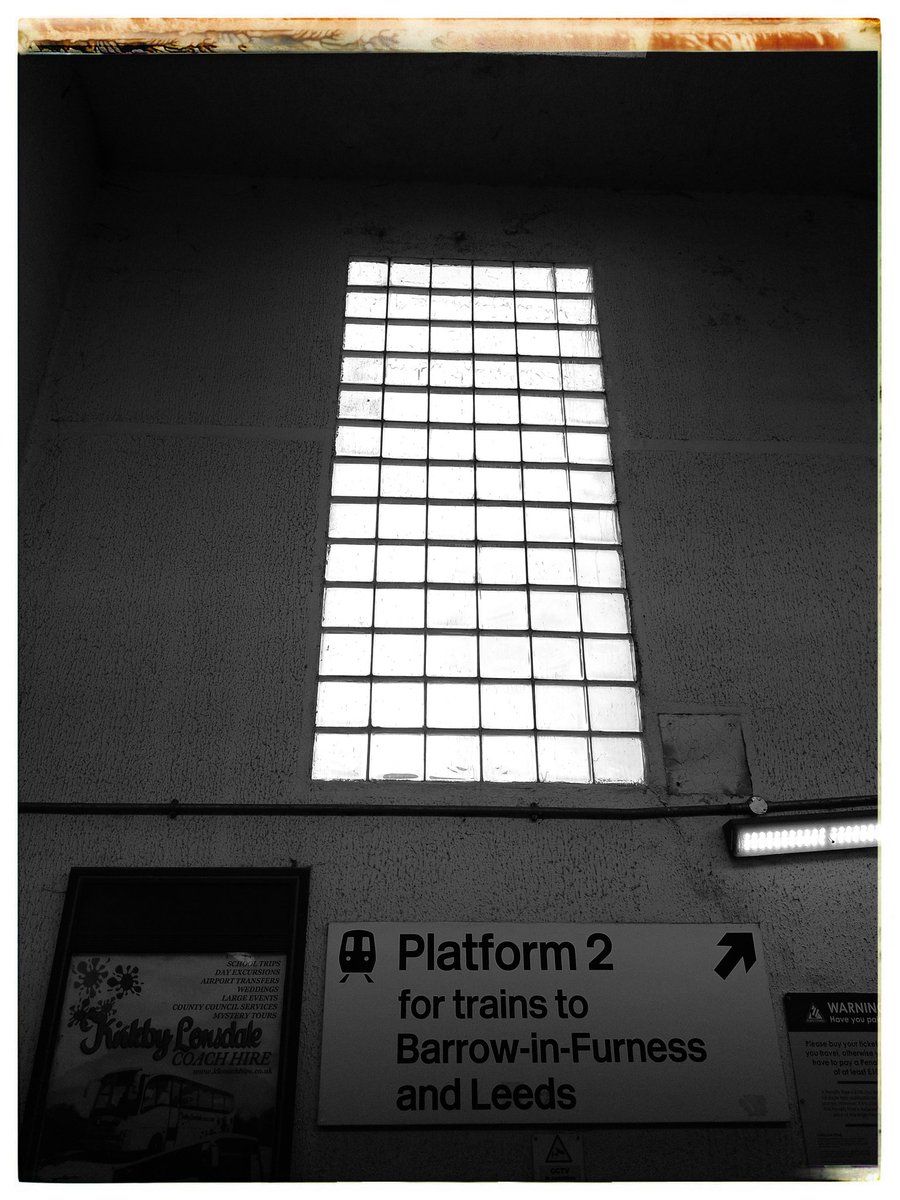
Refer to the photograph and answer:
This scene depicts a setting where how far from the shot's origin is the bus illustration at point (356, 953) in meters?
3.54

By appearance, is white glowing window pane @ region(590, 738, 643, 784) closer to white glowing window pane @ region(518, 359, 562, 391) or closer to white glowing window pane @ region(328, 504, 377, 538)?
white glowing window pane @ region(328, 504, 377, 538)

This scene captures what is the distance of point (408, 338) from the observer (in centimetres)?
535

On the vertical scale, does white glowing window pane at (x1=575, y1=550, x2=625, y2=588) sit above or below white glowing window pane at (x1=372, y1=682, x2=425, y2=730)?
above

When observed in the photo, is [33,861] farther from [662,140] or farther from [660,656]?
[662,140]

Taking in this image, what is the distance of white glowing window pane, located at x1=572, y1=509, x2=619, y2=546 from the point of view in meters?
4.68

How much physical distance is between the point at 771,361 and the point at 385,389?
85.0 inches

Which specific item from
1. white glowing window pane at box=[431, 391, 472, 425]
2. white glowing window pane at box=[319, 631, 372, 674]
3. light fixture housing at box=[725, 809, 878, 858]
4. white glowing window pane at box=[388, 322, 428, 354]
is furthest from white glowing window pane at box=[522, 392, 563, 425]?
light fixture housing at box=[725, 809, 878, 858]

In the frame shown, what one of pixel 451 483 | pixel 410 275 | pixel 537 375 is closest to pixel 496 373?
pixel 537 375

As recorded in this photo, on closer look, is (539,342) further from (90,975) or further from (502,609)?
(90,975)

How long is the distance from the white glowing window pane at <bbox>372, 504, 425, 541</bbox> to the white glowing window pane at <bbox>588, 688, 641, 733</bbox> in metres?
1.14

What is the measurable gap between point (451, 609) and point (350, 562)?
54cm

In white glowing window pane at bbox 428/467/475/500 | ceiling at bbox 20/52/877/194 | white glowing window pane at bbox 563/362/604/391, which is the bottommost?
white glowing window pane at bbox 428/467/475/500

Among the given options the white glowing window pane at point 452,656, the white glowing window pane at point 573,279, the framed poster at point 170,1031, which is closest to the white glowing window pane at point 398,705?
the white glowing window pane at point 452,656

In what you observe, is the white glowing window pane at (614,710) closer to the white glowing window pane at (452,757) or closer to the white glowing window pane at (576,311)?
the white glowing window pane at (452,757)
